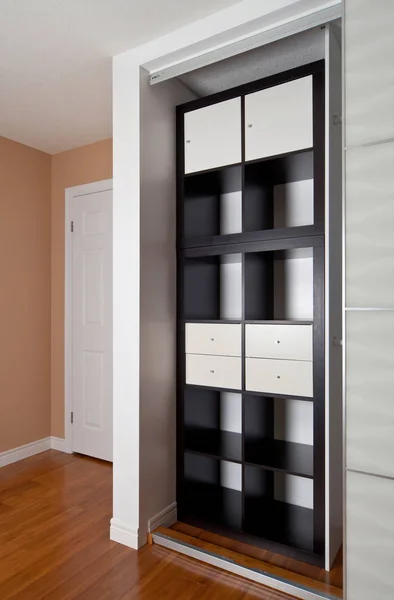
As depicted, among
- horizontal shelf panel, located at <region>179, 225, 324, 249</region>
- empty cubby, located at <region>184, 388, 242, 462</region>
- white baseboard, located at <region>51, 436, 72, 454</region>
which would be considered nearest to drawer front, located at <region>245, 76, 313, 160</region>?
horizontal shelf panel, located at <region>179, 225, 324, 249</region>

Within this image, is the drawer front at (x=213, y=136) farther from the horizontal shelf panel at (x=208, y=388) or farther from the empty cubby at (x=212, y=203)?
the horizontal shelf panel at (x=208, y=388)

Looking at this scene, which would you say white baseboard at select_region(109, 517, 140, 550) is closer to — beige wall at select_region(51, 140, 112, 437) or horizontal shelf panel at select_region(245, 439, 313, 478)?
horizontal shelf panel at select_region(245, 439, 313, 478)

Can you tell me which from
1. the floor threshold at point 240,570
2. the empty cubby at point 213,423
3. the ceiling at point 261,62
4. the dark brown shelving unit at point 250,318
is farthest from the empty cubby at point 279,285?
the floor threshold at point 240,570

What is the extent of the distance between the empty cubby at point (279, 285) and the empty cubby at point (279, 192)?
191mm

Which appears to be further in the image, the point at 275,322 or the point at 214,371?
the point at 214,371

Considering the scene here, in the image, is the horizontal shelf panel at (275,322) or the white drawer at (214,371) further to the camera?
the white drawer at (214,371)

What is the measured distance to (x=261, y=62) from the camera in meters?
2.39

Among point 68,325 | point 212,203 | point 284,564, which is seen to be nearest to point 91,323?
point 68,325

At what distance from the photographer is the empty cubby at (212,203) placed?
2.53 metres

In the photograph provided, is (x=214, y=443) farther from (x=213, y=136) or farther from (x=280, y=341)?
(x=213, y=136)

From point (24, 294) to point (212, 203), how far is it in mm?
1898

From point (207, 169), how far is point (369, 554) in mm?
1940

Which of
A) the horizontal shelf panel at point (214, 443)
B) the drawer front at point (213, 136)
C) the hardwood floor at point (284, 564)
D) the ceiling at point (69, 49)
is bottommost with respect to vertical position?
the hardwood floor at point (284, 564)

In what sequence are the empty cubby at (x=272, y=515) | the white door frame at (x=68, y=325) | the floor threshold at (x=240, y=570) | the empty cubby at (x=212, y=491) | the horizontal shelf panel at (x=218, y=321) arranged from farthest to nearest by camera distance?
1. the white door frame at (x=68, y=325)
2. the empty cubby at (x=212, y=491)
3. the horizontal shelf panel at (x=218, y=321)
4. the empty cubby at (x=272, y=515)
5. the floor threshold at (x=240, y=570)
